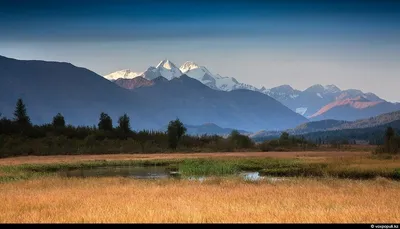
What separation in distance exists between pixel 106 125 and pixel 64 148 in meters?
38.7

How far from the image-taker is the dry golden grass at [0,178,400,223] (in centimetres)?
1764

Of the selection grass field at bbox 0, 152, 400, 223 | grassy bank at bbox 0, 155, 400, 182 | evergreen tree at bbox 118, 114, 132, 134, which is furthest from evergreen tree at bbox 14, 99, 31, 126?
grass field at bbox 0, 152, 400, 223

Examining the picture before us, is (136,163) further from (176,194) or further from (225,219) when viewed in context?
(225,219)

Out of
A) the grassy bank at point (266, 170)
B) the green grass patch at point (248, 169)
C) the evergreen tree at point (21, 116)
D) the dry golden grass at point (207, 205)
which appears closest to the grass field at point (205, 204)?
the dry golden grass at point (207, 205)

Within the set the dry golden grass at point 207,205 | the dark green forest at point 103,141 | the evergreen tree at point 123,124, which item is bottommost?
the dry golden grass at point 207,205

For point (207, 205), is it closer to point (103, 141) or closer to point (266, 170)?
point (266, 170)

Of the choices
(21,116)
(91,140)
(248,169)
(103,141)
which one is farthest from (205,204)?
(21,116)

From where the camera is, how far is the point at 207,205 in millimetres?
22328

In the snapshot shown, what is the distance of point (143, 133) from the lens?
481 ft

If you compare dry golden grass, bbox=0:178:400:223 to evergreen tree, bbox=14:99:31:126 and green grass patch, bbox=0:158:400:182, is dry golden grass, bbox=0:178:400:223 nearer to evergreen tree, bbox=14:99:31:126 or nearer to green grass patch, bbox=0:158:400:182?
green grass patch, bbox=0:158:400:182

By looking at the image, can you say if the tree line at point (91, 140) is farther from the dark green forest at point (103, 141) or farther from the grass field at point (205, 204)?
the grass field at point (205, 204)

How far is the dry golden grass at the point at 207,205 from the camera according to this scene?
17.6 meters

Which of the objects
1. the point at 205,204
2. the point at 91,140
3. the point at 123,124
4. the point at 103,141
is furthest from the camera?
the point at 123,124

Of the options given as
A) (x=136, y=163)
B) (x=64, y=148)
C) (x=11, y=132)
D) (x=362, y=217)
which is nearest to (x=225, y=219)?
(x=362, y=217)
